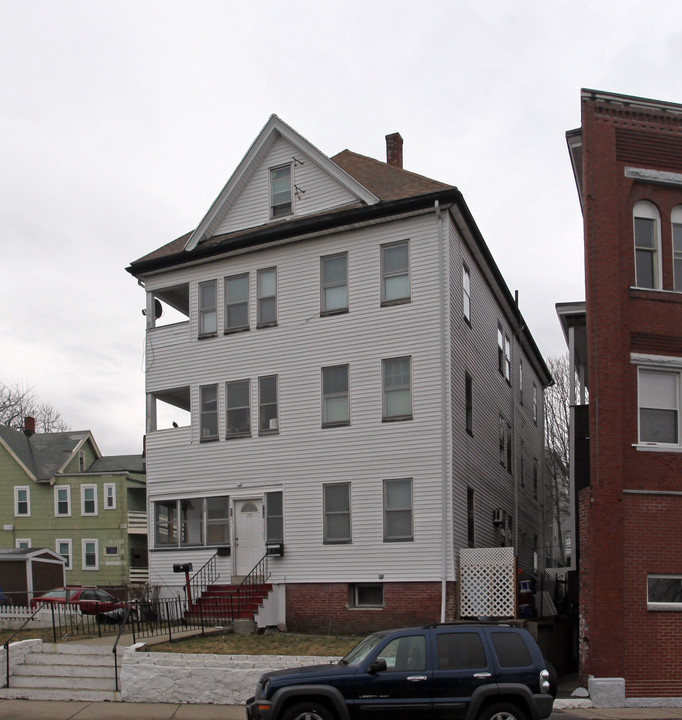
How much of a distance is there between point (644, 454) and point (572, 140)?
722 centimetres

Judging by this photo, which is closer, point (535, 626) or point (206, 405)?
point (535, 626)

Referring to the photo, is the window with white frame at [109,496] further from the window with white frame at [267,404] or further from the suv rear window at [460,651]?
the suv rear window at [460,651]

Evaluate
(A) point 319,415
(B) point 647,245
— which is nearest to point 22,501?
(A) point 319,415

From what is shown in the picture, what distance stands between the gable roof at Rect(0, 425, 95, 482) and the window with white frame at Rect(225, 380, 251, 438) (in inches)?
980

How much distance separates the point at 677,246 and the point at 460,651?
1057cm

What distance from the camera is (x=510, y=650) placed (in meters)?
12.2

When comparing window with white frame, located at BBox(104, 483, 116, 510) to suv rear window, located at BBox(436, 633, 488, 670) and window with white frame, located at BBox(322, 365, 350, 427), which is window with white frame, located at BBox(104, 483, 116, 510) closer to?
window with white frame, located at BBox(322, 365, 350, 427)

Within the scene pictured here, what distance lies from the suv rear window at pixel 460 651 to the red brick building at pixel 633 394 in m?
5.69

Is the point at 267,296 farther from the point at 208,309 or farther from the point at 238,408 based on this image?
the point at 238,408

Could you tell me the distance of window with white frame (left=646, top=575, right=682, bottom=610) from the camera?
17219 mm

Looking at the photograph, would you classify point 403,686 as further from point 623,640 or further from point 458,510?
point 458,510

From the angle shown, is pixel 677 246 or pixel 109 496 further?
pixel 109 496

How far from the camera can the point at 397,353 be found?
2275 centimetres

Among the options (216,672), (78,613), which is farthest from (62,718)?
(78,613)
